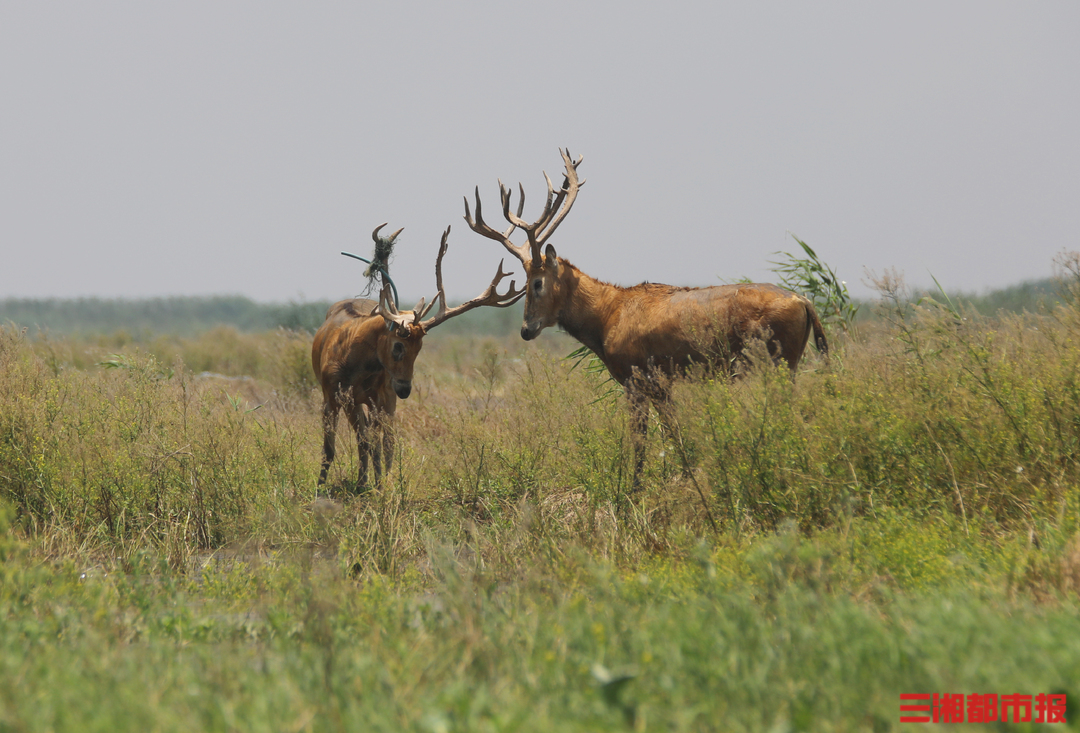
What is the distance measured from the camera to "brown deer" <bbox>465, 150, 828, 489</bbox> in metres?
6.51

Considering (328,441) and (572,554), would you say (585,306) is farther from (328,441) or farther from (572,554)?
(572,554)

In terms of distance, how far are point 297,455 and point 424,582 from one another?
2902mm

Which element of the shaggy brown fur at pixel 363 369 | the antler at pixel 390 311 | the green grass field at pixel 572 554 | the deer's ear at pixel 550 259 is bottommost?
the green grass field at pixel 572 554

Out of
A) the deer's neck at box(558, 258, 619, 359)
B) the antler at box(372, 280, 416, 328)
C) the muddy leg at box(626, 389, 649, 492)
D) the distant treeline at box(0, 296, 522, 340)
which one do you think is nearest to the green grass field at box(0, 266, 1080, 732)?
the muddy leg at box(626, 389, 649, 492)

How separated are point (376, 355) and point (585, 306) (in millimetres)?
2139

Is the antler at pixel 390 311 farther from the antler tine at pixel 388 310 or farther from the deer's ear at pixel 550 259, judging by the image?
the deer's ear at pixel 550 259

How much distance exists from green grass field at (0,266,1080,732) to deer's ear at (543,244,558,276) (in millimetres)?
1180

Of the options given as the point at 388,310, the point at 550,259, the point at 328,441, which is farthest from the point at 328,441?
the point at 550,259

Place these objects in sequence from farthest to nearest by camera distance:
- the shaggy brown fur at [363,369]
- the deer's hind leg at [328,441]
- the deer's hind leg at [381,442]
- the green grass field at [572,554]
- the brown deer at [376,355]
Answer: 1. the brown deer at [376,355]
2. the shaggy brown fur at [363,369]
3. the deer's hind leg at [328,441]
4. the deer's hind leg at [381,442]
5. the green grass field at [572,554]

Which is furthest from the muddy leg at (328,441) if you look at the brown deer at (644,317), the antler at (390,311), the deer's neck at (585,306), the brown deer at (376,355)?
the deer's neck at (585,306)

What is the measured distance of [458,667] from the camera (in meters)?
3.02

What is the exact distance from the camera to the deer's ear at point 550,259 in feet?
26.2

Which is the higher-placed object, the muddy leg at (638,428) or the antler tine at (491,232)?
the antler tine at (491,232)

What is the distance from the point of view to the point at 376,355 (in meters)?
8.34
